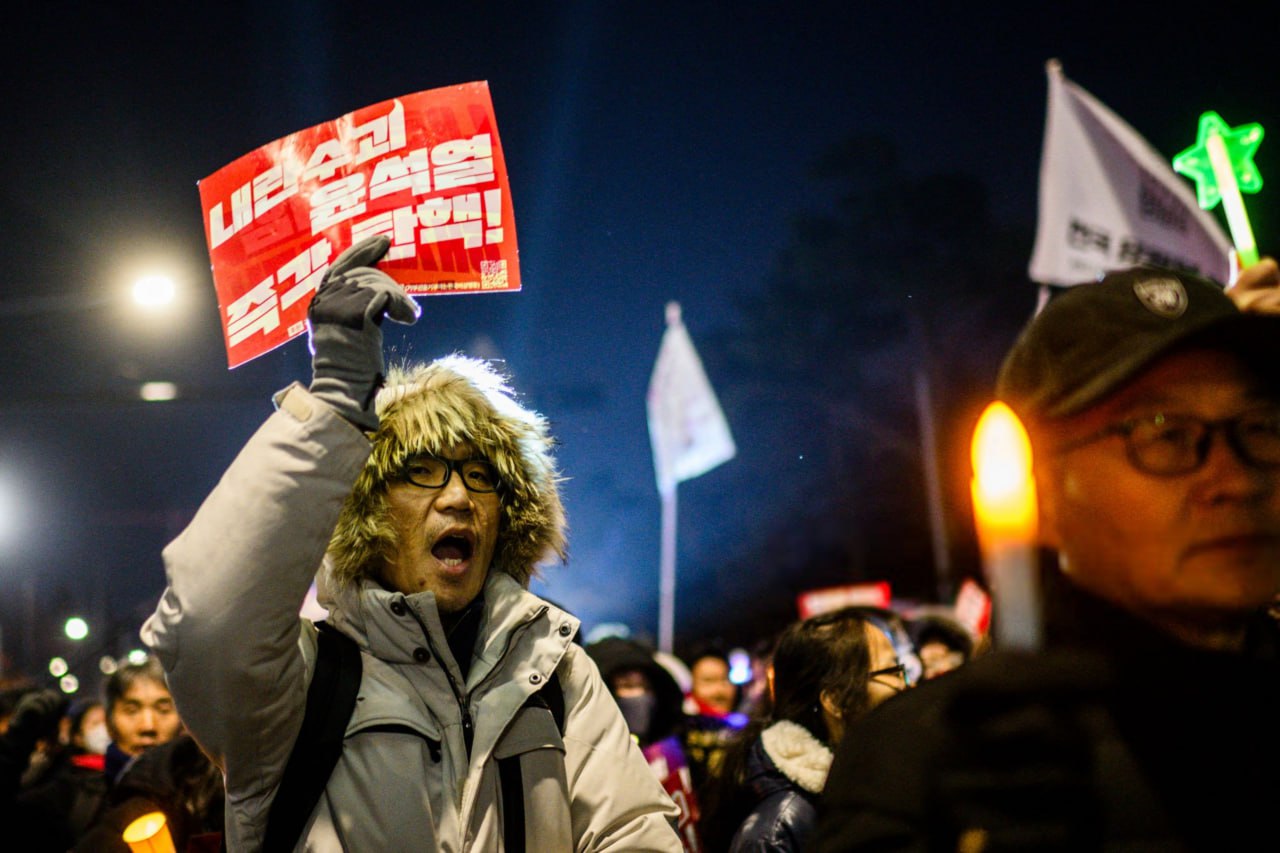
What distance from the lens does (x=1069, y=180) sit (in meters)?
7.93

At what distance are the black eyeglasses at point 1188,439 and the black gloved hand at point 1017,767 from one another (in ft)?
1.14

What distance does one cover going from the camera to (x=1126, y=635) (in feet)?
4.33

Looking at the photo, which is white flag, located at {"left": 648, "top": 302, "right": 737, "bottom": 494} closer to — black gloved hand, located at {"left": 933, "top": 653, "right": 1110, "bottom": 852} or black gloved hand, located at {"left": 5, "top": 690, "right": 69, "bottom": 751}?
black gloved hand, located at {"left": 5, "top": 690, "right": 69, "bottom": 751}

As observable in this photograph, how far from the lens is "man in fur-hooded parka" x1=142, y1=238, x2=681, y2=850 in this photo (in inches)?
83.1

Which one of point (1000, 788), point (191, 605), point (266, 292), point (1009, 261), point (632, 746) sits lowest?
point (632, 746)

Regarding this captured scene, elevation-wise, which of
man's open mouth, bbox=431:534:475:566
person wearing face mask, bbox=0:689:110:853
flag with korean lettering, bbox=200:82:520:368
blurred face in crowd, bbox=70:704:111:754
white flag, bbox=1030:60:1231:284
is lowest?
blurred face in crowd, bbox=70:704:111:754

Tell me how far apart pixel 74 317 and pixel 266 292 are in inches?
308

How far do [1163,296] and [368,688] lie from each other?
1808 mm

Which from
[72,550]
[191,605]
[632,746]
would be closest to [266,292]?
[191,605]

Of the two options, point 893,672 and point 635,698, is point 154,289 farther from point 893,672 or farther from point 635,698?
point 893,672

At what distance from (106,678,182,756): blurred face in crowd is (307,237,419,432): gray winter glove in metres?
4.03

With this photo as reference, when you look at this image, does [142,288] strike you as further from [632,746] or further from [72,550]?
[72,550]

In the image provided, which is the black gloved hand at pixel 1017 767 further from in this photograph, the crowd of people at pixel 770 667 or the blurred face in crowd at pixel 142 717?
the blurred face in crowd at pixel 142 717

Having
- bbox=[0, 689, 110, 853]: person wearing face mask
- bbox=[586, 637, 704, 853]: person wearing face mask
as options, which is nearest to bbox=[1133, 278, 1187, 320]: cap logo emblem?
bbox=[586, 637, 704, 853]: person wearing face mask
